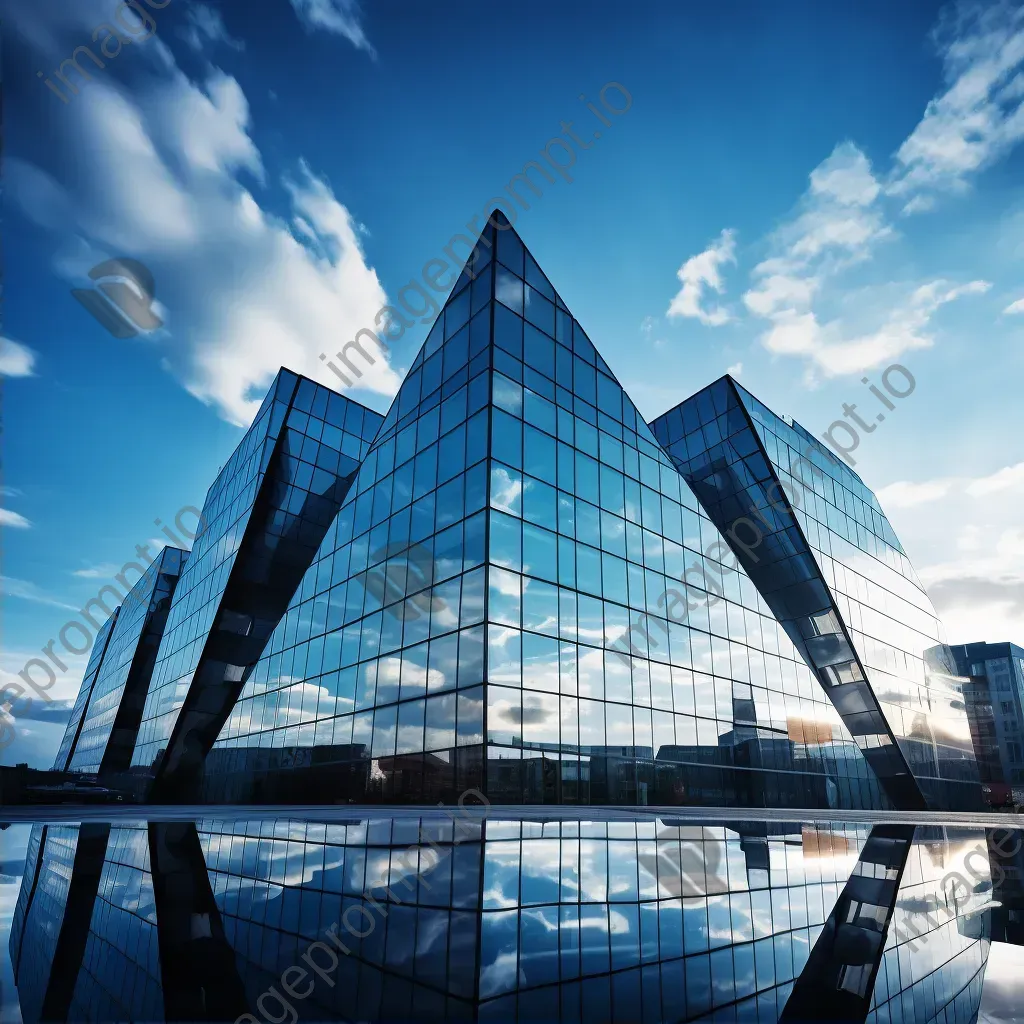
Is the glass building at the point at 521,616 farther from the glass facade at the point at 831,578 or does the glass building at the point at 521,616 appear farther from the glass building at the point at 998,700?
the glass building at the point at 998,700

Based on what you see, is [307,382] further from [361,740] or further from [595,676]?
[595,676]

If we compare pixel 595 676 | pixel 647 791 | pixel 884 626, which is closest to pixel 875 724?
pixel 884 626

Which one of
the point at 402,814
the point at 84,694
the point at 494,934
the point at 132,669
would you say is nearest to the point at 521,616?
the point at 402,814

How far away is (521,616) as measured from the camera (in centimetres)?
2038

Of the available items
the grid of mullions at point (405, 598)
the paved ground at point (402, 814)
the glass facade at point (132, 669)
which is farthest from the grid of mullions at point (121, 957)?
the glass facade at point (132, 669)

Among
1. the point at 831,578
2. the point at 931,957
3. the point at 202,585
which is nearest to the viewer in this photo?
the point at 931,957

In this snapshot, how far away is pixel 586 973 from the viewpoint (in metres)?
2.84

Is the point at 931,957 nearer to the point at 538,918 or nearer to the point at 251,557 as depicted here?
the point at 538,918

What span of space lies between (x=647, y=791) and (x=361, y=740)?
397 inches

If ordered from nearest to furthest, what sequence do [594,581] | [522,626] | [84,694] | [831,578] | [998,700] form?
[522,626]
[594,581]
[831,578]
[84,694]
[998,700]

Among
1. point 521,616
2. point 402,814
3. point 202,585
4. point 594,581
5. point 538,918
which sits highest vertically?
point 202,585

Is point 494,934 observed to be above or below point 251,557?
below

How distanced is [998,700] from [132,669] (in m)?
116

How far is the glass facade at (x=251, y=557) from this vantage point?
34.2 metres
